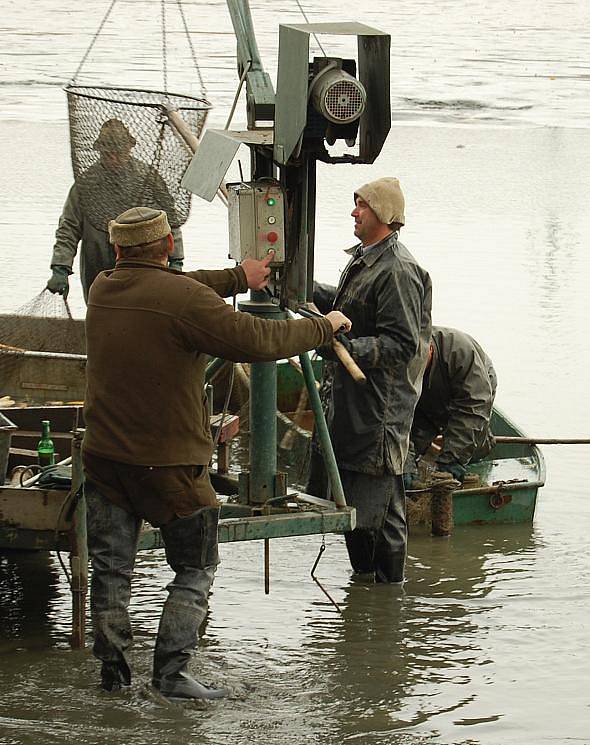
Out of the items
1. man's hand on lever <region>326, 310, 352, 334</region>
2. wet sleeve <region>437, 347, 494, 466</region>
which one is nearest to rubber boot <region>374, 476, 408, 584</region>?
wet sleeve <region>437, 347, 494, 466</region>

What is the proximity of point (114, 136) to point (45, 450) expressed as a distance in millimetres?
2981

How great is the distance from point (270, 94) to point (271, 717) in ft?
8.82

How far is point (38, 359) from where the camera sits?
888 centimetres

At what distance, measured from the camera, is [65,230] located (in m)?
9.79

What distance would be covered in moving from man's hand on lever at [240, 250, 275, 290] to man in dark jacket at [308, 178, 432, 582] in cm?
64

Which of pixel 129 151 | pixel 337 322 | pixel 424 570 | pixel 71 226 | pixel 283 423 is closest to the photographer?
pixel 337 322

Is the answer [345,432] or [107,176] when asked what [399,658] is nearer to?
[345,432]

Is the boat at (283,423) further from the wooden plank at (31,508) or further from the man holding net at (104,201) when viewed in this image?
the wooden plank at (31,508)

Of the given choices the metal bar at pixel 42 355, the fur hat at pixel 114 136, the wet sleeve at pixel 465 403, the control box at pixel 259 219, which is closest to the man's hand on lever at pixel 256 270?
the control box at pixel 259 219

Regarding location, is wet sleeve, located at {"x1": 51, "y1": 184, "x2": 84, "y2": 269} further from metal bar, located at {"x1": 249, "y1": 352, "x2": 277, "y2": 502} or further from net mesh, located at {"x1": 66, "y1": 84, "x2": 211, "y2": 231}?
metal bar, located at {"x1": 249, "y1": 352, "x2": 277, "y2": 502}

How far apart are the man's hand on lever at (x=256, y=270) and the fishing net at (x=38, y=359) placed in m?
2.54

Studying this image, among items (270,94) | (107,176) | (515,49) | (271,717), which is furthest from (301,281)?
(515,49)

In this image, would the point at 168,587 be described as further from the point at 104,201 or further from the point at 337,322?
the point at 104,201

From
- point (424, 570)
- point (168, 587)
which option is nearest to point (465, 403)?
point (424, 570)
